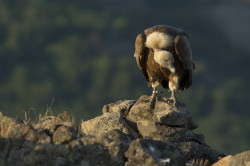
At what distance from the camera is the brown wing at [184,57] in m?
17.1

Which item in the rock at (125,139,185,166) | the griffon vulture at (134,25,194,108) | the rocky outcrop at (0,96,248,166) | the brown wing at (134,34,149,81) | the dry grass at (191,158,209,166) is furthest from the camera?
the brown wing at (134,34,149,81)

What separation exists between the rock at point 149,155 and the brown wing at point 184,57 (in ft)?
16.0

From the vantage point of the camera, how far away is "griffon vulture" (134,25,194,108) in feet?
56.0

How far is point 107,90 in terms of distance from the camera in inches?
7288

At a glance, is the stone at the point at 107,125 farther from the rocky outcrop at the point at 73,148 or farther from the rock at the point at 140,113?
the rocky outcrop at the point at 73,148

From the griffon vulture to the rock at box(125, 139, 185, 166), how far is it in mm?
4153

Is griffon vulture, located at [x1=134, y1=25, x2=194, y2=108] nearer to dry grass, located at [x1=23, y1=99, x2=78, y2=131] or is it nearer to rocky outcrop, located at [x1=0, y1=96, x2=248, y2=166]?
dry grass, located at [x1=23, y1=99, x2=78, y2=131]

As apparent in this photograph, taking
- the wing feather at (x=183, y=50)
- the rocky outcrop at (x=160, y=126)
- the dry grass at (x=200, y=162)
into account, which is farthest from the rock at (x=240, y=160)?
the wing feather at (x=183, y=50)

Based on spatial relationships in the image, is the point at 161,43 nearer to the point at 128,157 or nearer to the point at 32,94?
the point at 128,157

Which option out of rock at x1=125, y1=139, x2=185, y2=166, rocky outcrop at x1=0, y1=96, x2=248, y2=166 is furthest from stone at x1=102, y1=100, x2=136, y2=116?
rock at x1=125, y1=139, x2=185, y2=166

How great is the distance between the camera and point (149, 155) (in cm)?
1192

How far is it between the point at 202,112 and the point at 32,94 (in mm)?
39178

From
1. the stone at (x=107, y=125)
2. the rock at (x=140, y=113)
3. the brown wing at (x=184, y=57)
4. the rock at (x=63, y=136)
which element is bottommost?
the rock at (x=63, y=136)

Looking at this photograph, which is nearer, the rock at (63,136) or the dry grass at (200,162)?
the rock at (63,136)
